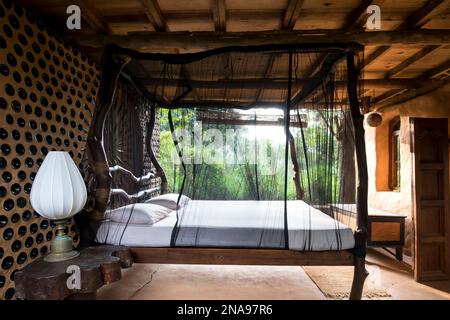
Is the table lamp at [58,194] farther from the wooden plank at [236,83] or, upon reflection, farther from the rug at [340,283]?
the rug at [340,283]

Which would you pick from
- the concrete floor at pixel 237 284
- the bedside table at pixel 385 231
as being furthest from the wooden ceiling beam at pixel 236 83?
the concrete floor at pixel 237 284

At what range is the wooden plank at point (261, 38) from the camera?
242 centimetres

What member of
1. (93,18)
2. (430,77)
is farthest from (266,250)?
(430,77)

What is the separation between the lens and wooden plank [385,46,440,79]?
292 centimetres

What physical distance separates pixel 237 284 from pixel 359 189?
1.64 metres

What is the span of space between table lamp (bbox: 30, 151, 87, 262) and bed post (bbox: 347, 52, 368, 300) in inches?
88.8

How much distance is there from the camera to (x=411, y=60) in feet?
10.5

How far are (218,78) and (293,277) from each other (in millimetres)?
2415

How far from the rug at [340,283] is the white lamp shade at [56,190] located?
2.50 meters

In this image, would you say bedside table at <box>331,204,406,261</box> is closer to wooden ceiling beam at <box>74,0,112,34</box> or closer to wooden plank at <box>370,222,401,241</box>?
wooden plank at <box>370,222,401,241</box>

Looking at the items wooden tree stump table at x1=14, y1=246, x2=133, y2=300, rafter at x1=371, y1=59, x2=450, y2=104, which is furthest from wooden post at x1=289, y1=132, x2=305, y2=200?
rafter at x1=371, y1=59, x2=450, y2=104

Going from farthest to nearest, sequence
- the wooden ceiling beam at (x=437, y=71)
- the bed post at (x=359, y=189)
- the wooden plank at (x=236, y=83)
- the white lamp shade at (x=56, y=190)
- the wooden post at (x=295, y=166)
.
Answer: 1. the wooden ceiling beam at (x=437, y=71)
2. the wooden post at (x=295, y=166)
3. the wooden plank at (x=236, y=83)
4. the bed post at (x=359, y=189)
5. the white lamp shade at (x=56, y=190)

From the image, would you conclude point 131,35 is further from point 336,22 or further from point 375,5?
point 375,5
